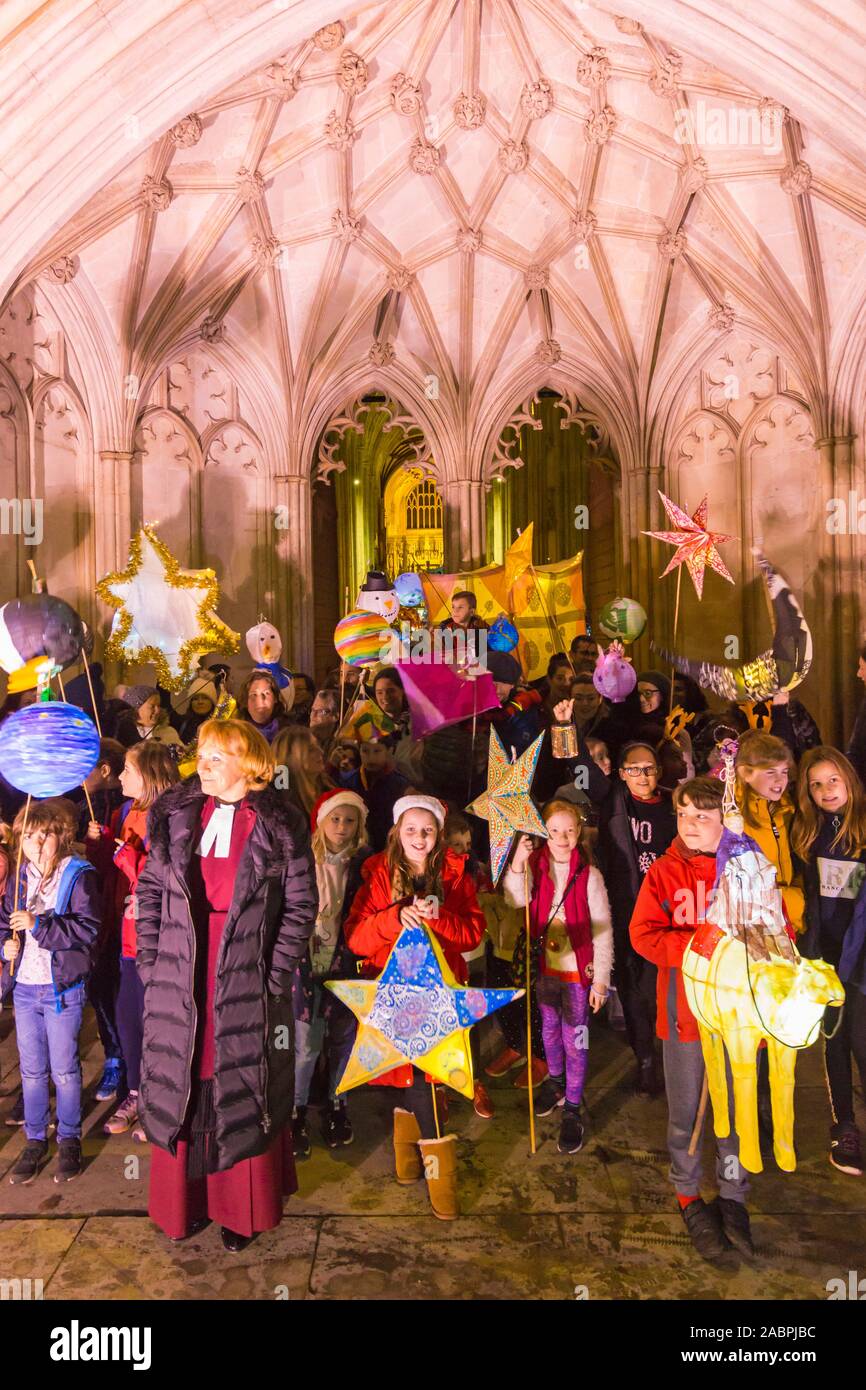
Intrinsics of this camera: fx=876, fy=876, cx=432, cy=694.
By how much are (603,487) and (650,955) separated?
13.6 m

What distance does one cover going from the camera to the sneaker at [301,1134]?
11.5 feet

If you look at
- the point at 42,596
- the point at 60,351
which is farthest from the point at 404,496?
the point at 42,596

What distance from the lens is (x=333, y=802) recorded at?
12.2 feet

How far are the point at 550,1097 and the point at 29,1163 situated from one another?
6.96 feet

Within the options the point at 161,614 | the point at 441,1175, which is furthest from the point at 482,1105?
the point at 161,614

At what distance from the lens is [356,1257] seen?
9.41ft

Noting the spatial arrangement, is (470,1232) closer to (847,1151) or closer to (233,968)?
(233,968)

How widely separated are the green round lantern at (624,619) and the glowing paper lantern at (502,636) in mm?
731

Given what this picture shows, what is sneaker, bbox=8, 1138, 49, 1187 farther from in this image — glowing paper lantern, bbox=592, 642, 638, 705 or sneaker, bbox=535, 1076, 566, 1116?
glowing paper lantern, bbox=592, 642, 638, 705

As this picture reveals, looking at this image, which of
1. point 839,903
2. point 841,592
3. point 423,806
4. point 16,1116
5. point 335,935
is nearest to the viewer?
point 423,806

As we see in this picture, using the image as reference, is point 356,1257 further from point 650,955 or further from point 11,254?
point 11,254

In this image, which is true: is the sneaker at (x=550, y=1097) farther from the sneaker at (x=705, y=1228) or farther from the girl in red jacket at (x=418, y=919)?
the sneaker at (x=705, y=1228)

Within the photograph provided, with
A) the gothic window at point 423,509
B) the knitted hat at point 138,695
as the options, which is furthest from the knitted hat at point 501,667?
the gothic window at point 423,509

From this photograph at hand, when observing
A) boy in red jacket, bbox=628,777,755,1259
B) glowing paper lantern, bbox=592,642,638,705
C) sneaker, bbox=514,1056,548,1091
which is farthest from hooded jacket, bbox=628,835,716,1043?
glowing paper lantern, bbox=592,642,638,705
